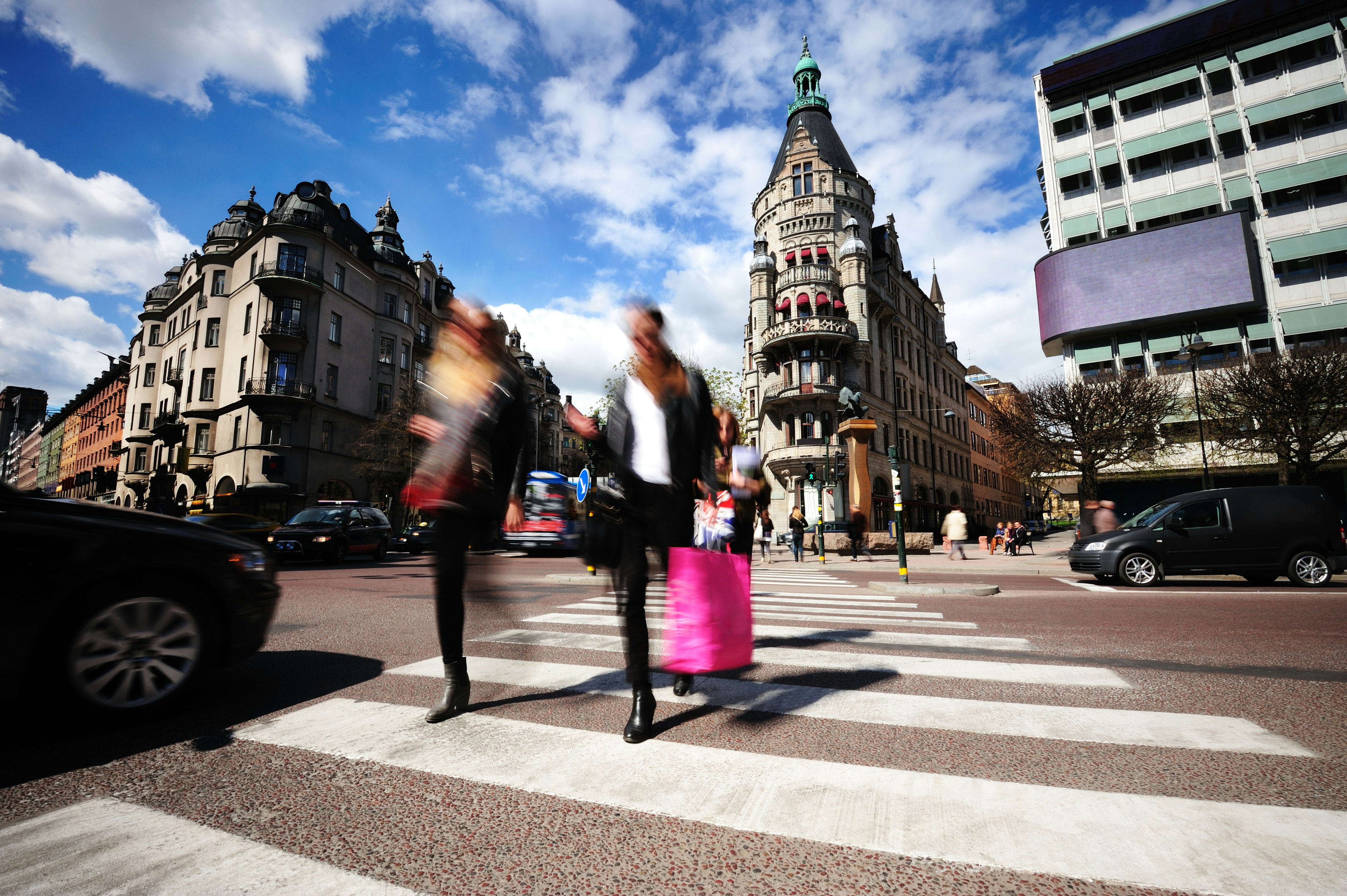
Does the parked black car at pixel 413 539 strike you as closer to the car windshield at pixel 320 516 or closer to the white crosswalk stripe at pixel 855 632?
the car windshield at pixel 320 516

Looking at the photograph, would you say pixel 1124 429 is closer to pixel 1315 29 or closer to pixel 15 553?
pixel 15 553

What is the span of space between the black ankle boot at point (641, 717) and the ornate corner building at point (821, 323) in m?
36.6

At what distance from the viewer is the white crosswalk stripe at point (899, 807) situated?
1733 mm

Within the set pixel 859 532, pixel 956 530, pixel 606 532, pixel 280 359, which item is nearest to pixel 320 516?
pixel 606 532

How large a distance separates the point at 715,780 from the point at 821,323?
42251 millimetres

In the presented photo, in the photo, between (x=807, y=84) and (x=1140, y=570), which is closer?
(x=1140, y=570)

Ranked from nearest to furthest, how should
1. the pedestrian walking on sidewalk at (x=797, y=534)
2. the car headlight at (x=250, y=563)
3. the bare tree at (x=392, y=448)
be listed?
the car headlight at (x=250, y=563), the pedestrian walking on sidewalk at (x=797, y=534), the bare tree at (x=392, y=448)

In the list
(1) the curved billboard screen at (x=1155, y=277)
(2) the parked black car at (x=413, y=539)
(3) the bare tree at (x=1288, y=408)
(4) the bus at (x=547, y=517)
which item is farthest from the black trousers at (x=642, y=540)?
(1) the curved billboard screen at (x=1155, y=277)

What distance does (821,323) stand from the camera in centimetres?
4234

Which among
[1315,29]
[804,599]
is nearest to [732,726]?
[804,599]

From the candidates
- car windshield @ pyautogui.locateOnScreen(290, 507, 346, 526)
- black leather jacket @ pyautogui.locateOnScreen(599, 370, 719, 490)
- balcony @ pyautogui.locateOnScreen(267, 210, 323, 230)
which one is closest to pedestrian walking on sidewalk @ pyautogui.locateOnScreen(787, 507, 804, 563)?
car windshield @ pyautogui.locateOnScreen(290, 507, 346, 526)

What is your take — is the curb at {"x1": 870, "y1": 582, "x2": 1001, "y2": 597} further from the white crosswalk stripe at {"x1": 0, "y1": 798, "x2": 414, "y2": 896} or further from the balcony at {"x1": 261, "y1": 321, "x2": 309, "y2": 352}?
the balcony at {"x1": 261, "y1": 321, "x2": 309, "y2": 352}

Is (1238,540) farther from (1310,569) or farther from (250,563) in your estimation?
(250,563)

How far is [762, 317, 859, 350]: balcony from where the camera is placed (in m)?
42.3
